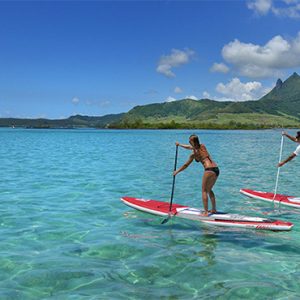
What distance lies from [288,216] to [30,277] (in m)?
11.3

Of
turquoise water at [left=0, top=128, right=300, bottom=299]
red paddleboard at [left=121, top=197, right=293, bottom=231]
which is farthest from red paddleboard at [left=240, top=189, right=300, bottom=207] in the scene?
red paddleboard at [left=121, top=197, right=293, bottom=231]

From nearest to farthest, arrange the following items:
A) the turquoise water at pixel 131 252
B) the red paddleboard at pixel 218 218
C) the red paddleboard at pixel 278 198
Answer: the turquoise water at pixel 131 252 < the red paddleboard at pixel 218 218 < the red paddleboard at pixel 278 198

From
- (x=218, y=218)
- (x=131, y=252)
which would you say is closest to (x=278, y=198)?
(x=218, y=218)

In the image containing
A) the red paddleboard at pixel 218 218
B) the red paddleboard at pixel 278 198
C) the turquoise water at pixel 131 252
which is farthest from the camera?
the red paddleboard at pixel 278 198

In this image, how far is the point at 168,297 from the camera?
853cm

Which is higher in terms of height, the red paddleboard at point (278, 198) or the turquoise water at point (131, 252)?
the red paddleboard at point (278, 198)

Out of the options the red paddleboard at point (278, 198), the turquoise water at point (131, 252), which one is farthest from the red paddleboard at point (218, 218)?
the red paddleboard at point (278, 198)

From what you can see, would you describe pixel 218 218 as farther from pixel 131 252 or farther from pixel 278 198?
pixel 278 198

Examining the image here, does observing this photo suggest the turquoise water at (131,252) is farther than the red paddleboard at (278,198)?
No

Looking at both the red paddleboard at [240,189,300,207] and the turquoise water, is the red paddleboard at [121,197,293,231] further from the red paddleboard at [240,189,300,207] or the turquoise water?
the red paddleboard at [240,189,300,207]

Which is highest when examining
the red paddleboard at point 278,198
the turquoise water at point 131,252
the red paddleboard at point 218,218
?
the red paddleboard at point 218,218

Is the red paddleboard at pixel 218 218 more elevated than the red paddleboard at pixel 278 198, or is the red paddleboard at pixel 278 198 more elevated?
the red paddleboard at pixel 218 218

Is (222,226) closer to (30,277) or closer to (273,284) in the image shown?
(273,284)

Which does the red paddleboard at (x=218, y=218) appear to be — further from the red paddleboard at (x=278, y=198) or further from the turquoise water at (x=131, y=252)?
the red paddleboard at (x=278, y=198)
